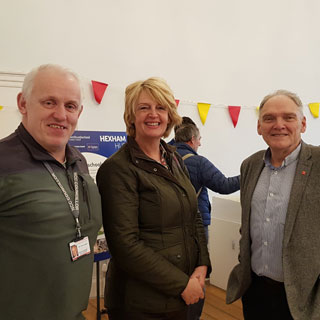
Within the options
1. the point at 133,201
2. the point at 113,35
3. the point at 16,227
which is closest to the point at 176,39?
the point at 113,35

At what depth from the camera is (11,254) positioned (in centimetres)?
98

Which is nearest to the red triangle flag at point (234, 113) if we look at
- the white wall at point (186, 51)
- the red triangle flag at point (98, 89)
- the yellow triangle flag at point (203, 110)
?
the white wall at point (186, 51)

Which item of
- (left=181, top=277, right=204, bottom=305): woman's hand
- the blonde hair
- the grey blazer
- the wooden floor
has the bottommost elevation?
the wooden floor

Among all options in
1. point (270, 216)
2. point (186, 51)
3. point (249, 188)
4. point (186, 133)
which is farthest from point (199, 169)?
point (186, 51)

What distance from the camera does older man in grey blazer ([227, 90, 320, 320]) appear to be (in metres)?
1.31

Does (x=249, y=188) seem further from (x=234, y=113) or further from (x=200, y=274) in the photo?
(x=234, y=113)

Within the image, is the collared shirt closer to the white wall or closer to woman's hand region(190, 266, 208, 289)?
woman's hand region(190, 266, 208, 289)

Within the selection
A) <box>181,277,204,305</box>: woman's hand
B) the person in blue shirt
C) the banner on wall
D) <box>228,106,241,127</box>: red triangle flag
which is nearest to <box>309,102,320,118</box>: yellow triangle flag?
<box>228,106,241,127</box>: red triangle flag

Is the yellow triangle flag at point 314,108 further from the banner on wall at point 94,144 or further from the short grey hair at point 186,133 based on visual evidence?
the banner on wall at point 94,144

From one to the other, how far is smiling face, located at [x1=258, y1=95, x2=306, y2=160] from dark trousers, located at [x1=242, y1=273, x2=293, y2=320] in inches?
23.5

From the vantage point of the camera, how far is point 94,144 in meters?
2.69

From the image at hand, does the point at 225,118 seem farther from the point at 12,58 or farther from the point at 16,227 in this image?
the point at 16,227

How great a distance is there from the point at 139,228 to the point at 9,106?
1990 mm

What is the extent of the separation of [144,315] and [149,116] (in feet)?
2.76
